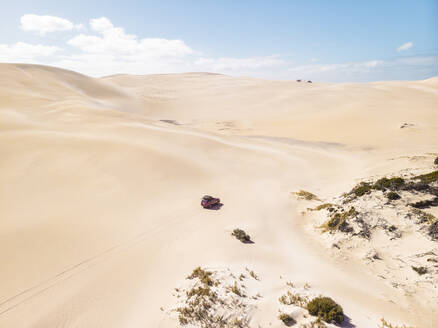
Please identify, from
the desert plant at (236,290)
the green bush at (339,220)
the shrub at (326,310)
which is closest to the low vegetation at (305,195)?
the green bush at (339,220)

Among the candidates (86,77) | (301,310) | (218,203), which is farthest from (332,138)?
(86,77)

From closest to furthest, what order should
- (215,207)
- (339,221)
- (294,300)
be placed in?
1. (294,300)
2. (339,221)
3. (215,207)

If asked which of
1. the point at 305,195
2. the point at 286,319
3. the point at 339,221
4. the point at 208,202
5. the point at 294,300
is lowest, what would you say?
the point at 305,195

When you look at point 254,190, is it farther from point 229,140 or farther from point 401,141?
point 401,141

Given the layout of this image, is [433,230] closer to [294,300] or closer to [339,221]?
[339,221]

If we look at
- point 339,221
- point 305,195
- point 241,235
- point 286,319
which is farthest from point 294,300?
point 305,195

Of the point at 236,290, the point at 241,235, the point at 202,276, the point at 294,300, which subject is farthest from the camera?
the point at 241,235
